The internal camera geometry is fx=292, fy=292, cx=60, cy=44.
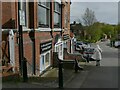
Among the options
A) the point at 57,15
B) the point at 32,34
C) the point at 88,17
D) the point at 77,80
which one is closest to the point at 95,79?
the point at 77,80

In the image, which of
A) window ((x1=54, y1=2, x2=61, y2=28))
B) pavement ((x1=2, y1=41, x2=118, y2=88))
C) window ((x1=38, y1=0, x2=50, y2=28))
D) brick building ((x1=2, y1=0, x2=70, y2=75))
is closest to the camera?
pavement ((x1=2, y1=41, x2=118, y2=88))

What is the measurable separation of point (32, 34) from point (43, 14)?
145 inches

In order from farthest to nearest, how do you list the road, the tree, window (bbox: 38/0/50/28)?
the tree, window (bbox: 38/0/50/28), the road

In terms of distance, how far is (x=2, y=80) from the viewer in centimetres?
1051

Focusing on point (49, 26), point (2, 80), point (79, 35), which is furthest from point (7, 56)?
point (79, 35)

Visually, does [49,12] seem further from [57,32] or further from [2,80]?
[2,80]

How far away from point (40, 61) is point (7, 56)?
557 centimetres

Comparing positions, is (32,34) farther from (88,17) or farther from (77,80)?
(88,17)

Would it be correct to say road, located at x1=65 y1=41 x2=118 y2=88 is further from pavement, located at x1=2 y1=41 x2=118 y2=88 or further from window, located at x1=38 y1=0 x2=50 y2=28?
window, located at x1=38 y1=0 x2=50 y2=28

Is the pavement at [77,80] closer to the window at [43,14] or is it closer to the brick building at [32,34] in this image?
the brick building at [32,34]

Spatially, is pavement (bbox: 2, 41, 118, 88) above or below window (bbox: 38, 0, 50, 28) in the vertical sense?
below

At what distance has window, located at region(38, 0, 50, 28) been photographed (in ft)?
59.3

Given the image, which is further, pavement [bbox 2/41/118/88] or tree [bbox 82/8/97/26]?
tree [bbox 82/8/97/26]

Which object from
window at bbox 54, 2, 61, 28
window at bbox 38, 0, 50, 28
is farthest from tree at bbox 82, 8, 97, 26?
window at bbox 38, 0, 50, 28
